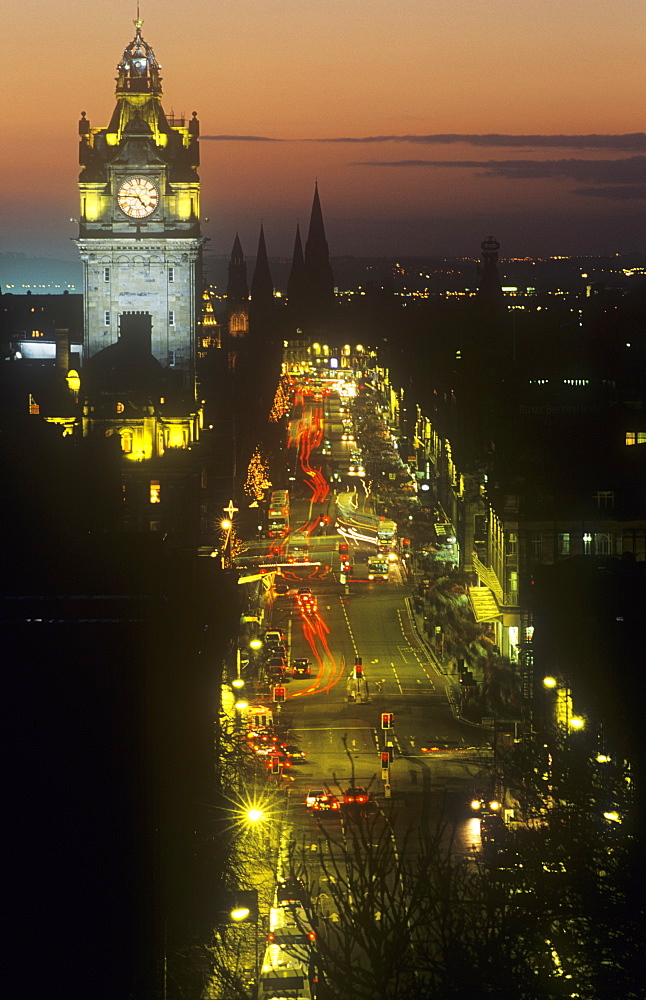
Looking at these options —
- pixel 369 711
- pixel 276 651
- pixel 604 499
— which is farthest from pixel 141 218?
pixel 369 711

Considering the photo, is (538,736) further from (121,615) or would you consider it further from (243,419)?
(243,419)

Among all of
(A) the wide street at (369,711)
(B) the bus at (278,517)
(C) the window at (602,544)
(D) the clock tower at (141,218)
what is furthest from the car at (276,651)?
(D) the clock tower at (141,218)

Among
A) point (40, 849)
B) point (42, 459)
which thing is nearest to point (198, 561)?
point (42, 459)

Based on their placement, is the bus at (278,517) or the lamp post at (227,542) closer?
the lamp post at (227,542)

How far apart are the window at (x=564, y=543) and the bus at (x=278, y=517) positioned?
37462mm

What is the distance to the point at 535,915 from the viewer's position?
38.8m

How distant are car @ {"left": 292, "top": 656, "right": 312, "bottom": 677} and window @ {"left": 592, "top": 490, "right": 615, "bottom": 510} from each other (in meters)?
16.2

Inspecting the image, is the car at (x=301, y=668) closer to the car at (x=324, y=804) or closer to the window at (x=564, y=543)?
the window at (x=564, y=543)

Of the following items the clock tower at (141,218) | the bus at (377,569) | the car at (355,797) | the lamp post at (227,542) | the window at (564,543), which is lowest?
the bus at (377,569)

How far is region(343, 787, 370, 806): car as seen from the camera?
170ft

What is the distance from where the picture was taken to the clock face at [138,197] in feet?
409

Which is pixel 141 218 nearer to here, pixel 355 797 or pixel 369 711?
pixel 369 711

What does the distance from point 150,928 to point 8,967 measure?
12.6ft

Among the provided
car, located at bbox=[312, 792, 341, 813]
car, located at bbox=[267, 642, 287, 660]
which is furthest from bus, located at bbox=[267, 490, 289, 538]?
car, located at bbox=[312, 792, 341, 813]
